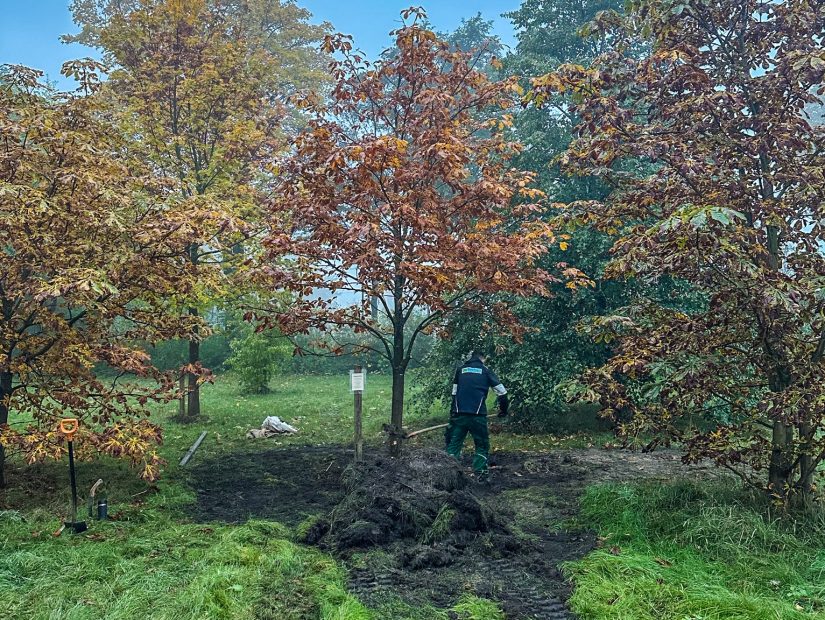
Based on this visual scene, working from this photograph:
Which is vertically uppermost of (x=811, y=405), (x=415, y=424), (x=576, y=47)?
(x=576, y=47)

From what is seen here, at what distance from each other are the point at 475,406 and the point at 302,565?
3.27 meters

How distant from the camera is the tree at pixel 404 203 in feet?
21.3

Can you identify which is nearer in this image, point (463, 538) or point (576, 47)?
point (463, 538)

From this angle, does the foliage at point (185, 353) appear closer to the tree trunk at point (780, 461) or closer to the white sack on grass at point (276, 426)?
the white sack on grass at point (276, 426)

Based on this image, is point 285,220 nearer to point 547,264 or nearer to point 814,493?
point 547,264

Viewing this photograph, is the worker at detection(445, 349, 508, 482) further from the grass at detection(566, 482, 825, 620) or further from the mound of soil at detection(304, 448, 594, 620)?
the grass at detection(566, 482, 825, 620)

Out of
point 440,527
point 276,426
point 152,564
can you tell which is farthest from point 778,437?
point 276,426

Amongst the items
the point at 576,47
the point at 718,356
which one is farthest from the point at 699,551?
the point at 576,47

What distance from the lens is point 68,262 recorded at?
570 centimetres

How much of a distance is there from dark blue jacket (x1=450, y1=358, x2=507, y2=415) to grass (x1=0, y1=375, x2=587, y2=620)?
8.91 feet

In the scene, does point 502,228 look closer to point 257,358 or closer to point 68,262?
point 68,262

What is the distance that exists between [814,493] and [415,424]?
24.2ft

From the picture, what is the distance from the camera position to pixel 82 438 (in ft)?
18.2

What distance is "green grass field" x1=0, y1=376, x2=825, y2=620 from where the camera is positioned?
3666 mm
